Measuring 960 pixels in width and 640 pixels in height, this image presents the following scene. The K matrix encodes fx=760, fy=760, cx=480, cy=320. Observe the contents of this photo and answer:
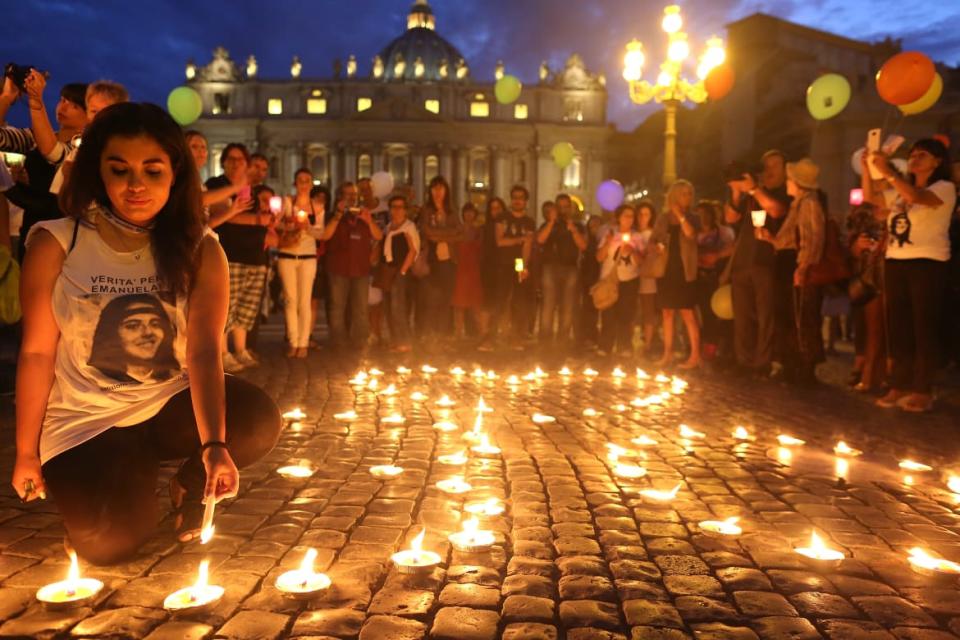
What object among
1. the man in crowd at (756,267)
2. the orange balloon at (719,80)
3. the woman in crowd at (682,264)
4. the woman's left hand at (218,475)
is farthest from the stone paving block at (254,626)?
the orange balloon at (719,80)

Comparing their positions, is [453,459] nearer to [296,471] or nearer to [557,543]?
[296,471]

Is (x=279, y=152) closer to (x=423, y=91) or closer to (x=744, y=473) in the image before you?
(x=423, y=91)

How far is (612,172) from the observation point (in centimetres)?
8400

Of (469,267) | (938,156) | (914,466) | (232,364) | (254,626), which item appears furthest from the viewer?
(469,267)

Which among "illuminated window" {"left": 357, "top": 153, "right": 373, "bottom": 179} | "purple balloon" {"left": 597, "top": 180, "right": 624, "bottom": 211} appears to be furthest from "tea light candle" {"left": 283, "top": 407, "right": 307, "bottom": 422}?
"illuminated window" {"left": 357, "top": 153, "right": 373, "bottom": 179}

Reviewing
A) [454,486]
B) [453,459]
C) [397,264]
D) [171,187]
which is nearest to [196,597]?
[171,187]

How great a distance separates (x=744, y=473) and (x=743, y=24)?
4112 centimetres

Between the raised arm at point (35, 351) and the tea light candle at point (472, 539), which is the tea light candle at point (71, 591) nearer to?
the raised arm at point (35, 351)

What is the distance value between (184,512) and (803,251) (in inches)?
253

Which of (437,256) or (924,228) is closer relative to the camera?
(924,228)

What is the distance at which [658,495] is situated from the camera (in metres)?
3.93

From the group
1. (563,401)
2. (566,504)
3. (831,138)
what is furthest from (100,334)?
(831,138)

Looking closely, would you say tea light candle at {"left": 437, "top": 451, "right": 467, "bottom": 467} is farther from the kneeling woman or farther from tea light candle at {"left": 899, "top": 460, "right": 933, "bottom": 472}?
tea light candle at {"left": 899, "top": 460, "right": 933, "bottom": 472}

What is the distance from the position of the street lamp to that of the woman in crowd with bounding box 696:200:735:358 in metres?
5.05
